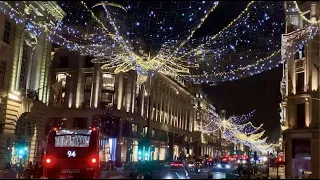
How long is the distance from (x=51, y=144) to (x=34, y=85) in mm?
19988

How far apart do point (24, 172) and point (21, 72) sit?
12075mm

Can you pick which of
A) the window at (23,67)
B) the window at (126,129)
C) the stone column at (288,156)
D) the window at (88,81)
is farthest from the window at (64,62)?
the stone column at (288,156)

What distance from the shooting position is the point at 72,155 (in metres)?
21.2

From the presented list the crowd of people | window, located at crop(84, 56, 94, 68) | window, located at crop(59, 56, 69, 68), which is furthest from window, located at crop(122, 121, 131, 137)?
the crowd of people

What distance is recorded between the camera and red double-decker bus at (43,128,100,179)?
68.9 ft

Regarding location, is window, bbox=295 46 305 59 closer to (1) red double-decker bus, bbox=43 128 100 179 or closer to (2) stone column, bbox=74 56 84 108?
(1) red double-decker bus, bbox=43 128 100 179

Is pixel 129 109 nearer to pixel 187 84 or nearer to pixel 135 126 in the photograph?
pixel 135 126

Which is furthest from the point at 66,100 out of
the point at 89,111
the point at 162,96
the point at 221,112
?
the point at 221,112

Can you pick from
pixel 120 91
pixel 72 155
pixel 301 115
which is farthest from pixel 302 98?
pixel 120 91

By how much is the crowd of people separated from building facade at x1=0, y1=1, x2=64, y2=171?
1377 millimetres

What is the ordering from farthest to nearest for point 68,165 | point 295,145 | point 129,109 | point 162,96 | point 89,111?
point 162,96, point 129,109, point 89,111, point 295,145, point 68,165

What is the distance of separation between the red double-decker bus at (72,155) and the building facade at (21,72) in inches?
428

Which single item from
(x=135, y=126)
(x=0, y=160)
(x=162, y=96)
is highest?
(x=162, y=96)

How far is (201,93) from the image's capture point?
124000mm
